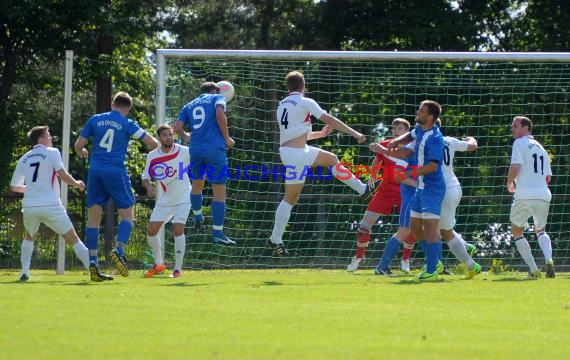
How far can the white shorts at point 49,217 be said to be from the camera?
44.9ft

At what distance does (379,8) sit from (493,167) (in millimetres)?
11226

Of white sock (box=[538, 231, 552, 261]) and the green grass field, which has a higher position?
white sock (box=[538, 231, 552, 261])

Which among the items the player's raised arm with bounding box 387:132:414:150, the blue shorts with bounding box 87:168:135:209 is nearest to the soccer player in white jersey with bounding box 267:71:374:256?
the player's raised arm with bounding box 387:132:414:150

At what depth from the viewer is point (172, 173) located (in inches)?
586

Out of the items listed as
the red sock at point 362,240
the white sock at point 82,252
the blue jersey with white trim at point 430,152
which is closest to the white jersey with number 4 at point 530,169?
the blue jersey with white trim at point 430,152

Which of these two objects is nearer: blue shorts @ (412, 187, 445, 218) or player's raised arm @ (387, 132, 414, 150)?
blue shorts @ (412, 187, 445, 218)

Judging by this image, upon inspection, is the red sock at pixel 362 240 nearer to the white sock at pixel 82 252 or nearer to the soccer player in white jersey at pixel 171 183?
the soccer player in white jersey at pixel 171 183

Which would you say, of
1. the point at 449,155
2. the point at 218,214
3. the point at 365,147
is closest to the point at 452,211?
the point at 449,155

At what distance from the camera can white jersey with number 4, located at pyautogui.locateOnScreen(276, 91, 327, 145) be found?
46.4 ft

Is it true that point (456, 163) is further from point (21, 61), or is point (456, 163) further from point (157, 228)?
point (21, 61)

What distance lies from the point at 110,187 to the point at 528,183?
18.0 ft

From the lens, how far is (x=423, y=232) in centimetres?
1381

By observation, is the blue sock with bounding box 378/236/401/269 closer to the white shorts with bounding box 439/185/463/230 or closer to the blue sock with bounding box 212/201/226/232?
the white shorts with bounding box 439/185/463/230

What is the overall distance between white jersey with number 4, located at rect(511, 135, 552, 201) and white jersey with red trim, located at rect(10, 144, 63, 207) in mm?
5940
